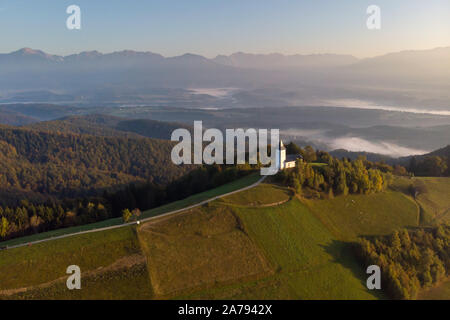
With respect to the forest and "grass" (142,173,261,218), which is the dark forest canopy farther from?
the forest

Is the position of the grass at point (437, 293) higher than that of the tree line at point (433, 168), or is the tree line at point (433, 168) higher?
the tree line at point (433, 168)

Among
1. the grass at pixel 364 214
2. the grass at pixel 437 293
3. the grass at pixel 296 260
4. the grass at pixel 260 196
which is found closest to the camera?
the grass at pixel 296 260

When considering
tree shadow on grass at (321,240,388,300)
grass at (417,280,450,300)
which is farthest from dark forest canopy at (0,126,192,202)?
grass at (417,280,450,300)

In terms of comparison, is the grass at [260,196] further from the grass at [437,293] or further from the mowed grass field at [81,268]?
the grass at [437,293]

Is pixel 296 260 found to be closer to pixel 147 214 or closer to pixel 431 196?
pixel 147 214

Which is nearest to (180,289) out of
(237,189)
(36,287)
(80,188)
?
(36,287)

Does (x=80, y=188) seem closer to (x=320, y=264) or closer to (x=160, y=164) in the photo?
(x=160, y=164)

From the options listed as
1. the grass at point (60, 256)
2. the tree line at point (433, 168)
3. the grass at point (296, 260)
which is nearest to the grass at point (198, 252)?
the grass at point (296, 260)
